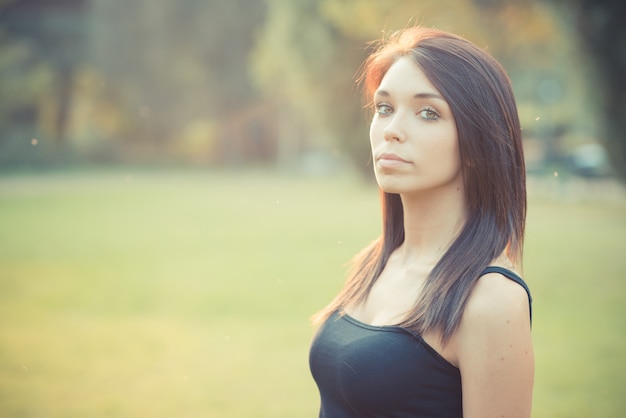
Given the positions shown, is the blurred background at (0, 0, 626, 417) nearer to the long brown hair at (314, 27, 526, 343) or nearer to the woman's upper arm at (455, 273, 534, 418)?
the long brown hair at (314, 27, 526, 343)

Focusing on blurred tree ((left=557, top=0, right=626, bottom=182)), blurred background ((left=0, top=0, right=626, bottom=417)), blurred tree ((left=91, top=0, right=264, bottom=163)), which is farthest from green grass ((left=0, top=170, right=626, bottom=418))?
blurred tree ((left=91, top=0, right=264, bottom=163))

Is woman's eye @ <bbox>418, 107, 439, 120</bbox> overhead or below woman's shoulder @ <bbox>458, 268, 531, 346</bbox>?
overhead

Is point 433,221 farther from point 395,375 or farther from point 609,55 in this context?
point 609,55

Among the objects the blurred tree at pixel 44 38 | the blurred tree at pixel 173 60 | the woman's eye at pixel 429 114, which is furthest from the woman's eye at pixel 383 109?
the blurred tree at pixel 173 60

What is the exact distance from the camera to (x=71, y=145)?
1517 inches

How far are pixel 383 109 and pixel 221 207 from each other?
18.4 meters

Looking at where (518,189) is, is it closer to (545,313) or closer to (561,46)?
(545,313)

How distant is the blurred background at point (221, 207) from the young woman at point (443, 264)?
26.2 inches

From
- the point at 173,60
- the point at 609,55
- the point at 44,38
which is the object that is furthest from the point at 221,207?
the point at 44,38

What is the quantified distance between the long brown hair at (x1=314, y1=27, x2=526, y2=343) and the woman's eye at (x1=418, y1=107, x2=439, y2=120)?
0.05 meters

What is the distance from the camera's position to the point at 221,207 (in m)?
20.0

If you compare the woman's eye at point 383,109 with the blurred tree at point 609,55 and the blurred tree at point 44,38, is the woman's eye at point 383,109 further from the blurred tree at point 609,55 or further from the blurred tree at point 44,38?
the blurred tree at point 44,38

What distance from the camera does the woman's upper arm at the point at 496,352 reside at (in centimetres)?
157

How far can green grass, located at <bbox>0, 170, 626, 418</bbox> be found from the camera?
17.7 ft
